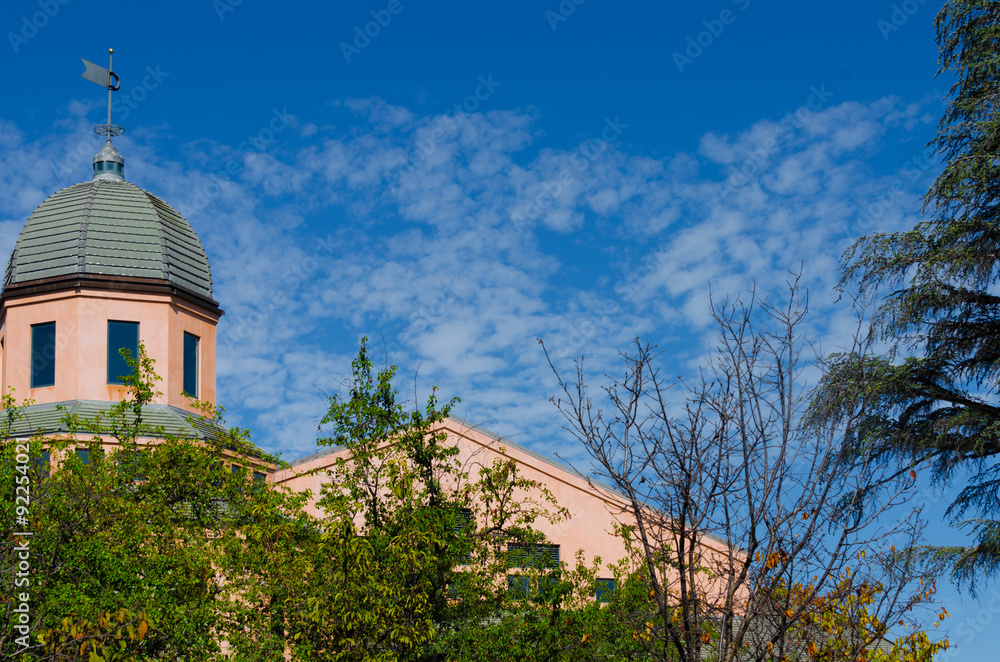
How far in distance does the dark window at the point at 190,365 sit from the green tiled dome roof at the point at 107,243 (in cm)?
118

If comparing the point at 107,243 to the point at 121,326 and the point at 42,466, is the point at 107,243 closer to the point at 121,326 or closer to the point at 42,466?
the point at 121,326

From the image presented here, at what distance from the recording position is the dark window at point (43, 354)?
21.8 meters

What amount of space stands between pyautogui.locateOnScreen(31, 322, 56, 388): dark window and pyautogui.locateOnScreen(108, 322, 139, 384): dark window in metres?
1.27

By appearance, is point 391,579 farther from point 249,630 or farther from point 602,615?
point 602,615

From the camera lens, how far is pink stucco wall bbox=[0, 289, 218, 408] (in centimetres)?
2159

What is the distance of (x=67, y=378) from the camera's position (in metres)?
21.5

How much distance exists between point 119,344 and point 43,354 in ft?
5.82

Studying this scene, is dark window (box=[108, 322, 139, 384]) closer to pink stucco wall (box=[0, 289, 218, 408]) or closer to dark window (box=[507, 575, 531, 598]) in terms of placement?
pink stucco wall (box=[0, 289, 218, 408])

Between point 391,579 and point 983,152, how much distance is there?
38.6ft

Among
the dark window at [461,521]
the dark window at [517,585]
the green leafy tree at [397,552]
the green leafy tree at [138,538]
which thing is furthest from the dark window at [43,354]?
the dark window at [517,585]

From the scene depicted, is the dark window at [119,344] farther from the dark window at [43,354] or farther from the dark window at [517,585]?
the dark window at [517,585]

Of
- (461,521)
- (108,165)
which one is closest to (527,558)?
(461,521)

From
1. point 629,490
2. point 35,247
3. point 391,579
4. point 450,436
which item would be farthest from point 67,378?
point 629,490

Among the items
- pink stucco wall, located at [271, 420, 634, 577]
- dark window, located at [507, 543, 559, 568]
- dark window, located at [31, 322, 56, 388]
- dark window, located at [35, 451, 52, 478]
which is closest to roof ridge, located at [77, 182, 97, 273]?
dark window, located at [31, 322, 56, 388]
